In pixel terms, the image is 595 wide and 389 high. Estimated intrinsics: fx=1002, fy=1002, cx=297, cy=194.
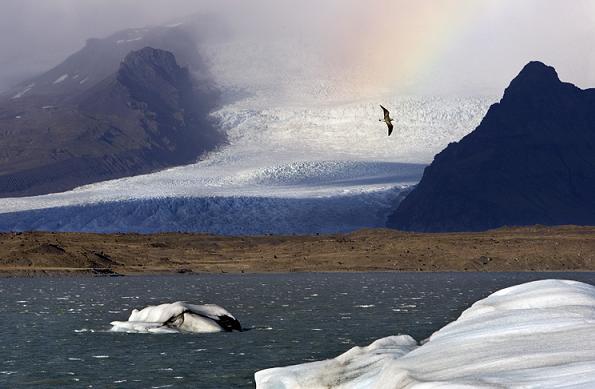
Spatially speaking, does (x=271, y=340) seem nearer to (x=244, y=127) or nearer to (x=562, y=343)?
(x=562, y=343)

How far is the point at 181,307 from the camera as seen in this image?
38.4 m

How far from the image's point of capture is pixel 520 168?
Result: 585 ft

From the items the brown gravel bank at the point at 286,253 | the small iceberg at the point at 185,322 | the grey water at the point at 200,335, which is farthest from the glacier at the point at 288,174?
the small iceberg at the point at 185,322

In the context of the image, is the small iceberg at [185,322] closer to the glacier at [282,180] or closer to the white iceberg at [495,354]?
the white iceberg at [495,354]

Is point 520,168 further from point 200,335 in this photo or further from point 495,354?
point 495,354

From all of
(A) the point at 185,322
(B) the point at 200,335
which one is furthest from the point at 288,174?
(B) the point at 200,335

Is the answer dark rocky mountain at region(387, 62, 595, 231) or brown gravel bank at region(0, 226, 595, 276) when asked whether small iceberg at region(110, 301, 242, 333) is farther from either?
Answer: dark rocky mountain at region(387, 62, 595, 231)

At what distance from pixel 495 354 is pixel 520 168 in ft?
534

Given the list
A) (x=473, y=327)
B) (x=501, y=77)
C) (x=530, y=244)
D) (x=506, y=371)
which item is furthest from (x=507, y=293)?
(x=501, y=77)

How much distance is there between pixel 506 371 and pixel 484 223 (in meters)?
154

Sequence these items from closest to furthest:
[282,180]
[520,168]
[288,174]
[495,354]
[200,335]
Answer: [495,354], [200,335], [282,180], [288,174], [520,168]

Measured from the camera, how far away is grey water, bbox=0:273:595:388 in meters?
28.0

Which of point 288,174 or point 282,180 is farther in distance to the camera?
point 288,174

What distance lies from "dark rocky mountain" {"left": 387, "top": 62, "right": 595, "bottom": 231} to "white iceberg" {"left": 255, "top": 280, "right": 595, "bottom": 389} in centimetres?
13065
